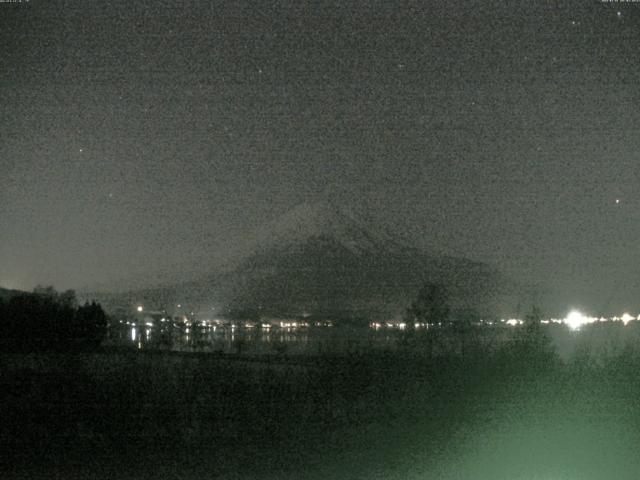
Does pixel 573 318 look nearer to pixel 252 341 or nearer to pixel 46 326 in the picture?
pixel 252 341

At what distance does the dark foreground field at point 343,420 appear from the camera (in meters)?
11.5

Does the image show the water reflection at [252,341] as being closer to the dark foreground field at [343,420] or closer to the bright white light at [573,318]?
the dark foreground field at [343,420]

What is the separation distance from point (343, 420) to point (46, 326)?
28224 millimetres

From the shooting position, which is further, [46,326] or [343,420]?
[46,326]

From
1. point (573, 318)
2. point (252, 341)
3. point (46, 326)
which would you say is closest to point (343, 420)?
point (46, 326)

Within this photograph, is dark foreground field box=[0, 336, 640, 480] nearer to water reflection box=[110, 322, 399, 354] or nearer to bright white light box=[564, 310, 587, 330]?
water reflection box=[110, 322, 399, 354]

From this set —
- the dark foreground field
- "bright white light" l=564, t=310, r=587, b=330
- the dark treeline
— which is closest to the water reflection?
the dark treeline

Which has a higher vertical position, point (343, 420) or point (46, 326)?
point (46, 326)

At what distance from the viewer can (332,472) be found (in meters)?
11.1

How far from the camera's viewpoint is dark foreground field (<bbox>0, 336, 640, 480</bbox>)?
11461mm

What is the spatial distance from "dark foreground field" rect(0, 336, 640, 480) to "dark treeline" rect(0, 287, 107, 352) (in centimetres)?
1894

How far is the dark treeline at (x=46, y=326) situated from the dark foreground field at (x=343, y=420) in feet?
62.1

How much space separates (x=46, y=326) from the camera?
129 feet

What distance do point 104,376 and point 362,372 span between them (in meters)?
5.14
